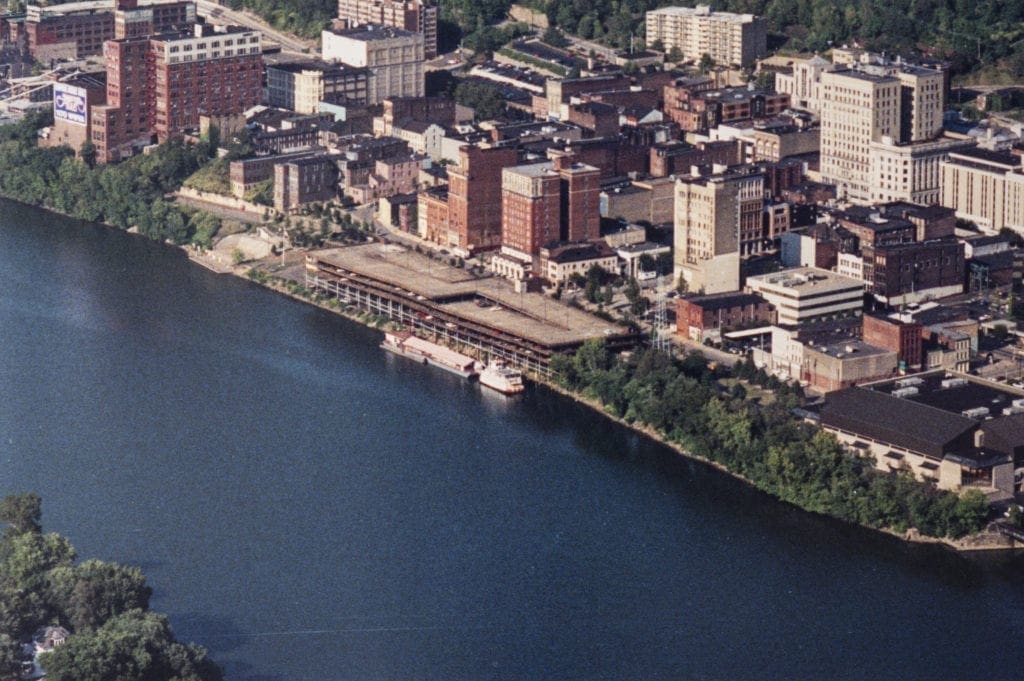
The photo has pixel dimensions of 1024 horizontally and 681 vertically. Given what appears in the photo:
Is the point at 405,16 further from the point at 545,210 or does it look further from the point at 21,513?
the point at 21,513

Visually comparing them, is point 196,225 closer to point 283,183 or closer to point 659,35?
point 283,183

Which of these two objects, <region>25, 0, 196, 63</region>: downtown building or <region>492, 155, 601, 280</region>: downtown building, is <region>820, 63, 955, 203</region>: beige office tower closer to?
<region>492, 155, 601, 280</region>: downtown building

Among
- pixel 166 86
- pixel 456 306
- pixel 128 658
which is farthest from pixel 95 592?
pixel 166 86

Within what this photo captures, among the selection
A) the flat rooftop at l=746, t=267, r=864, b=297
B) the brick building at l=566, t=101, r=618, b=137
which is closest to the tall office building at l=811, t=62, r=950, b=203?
the brick building at l=566, t=101, r=618, b=137

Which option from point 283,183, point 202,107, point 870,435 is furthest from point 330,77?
point 870,435

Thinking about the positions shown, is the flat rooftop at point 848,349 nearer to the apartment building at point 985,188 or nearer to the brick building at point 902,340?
the brick building at point 902,340

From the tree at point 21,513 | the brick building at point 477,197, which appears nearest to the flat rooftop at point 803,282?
the brick building at point 477,197
